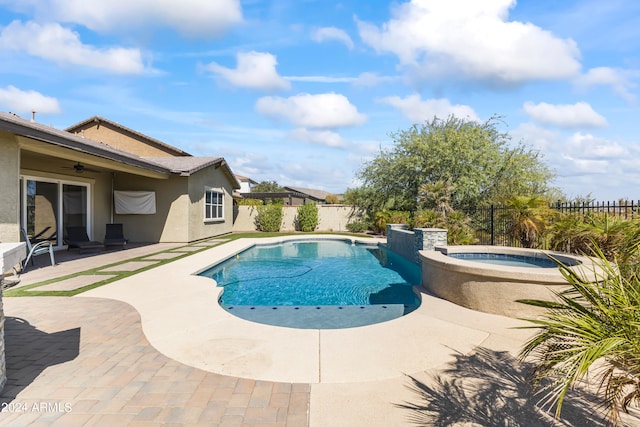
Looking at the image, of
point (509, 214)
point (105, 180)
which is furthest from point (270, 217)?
point (509, 214)

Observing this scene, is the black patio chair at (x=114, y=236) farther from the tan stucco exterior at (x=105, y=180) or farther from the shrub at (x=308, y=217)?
the shrub at (x=308, y=217)

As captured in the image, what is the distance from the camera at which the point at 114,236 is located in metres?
14.1

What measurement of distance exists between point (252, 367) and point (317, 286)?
5.46m

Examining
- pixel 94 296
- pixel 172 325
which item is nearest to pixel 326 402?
pixel 172 325

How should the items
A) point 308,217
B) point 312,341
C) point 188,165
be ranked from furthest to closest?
point 308,217, point 188,165, point 312,341

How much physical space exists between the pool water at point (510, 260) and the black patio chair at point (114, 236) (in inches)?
516

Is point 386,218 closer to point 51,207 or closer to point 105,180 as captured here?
point 105,180

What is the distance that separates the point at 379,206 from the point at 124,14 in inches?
695

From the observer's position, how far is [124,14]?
1073 cm

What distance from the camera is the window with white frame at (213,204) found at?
18500 millimetres

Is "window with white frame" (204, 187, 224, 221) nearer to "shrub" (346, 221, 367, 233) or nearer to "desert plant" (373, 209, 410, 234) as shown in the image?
"shrub" (346, 221, 367, 233)

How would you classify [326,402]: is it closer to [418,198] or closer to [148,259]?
[148,259]

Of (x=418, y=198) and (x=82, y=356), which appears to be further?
(x=418, y=198)

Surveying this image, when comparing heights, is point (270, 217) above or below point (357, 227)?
above
